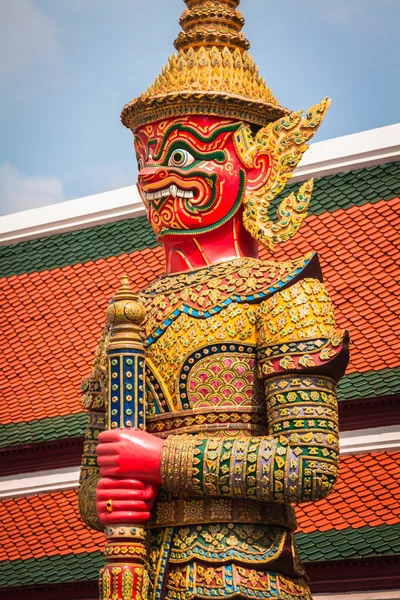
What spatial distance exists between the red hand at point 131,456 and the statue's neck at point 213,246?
0.88 m

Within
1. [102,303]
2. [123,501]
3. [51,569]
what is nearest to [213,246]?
[123,501]

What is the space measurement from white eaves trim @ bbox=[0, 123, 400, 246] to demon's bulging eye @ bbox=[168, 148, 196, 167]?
651cm

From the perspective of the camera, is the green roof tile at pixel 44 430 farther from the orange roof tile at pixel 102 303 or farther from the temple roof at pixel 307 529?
the temple roof at pixel 307 529

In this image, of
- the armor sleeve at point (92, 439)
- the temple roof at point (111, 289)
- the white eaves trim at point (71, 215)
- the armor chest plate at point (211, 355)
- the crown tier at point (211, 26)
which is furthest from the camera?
the white eaves trim at point (71, 215)

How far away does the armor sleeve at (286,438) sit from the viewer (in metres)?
5.83

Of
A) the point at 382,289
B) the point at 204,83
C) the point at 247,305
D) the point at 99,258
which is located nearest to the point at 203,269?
the point at 247,305

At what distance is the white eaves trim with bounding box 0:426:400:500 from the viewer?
11242 millimetres

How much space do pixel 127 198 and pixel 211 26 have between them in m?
7.21

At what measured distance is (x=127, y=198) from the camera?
13.8 metres

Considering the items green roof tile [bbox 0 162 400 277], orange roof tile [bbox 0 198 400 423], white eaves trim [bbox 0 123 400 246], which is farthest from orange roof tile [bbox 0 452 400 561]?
white eaves trim [bbox 0 123 400 246]

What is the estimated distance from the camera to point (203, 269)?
640 cm

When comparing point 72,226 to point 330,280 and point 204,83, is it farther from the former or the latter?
point 204,83

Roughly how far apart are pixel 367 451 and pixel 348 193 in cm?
259

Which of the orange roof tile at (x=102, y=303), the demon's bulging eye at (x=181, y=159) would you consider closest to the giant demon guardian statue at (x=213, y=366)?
the demon's bulging eye at (x=181, y=159)
